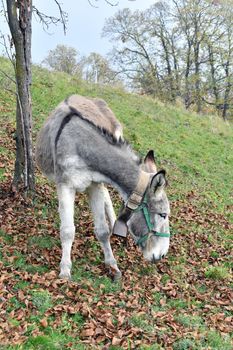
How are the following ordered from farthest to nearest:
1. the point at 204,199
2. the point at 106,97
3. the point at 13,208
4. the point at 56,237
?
the point at 106,97 → the point at 204,199 → the point at 13,208 → the point at 56,237

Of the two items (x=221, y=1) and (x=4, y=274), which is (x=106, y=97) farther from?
(x=221, y=1)

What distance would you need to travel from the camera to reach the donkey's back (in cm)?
606

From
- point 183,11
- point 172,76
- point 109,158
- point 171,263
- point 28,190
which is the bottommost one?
point 171,263

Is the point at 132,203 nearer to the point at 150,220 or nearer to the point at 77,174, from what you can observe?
the point at 150,220

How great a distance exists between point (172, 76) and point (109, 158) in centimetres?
3492

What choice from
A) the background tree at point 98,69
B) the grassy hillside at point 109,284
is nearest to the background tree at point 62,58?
the background tree at point 98,69

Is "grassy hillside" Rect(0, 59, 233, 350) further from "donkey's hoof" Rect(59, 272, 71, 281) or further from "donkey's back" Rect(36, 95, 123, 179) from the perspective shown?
"donkey's back" Rect(36, 95, 123, 179)

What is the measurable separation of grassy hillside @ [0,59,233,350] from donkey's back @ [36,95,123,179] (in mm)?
1198

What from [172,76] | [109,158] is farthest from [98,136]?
[172,76]

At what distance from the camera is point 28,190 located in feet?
26.6

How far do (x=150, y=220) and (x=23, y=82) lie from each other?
141 inches

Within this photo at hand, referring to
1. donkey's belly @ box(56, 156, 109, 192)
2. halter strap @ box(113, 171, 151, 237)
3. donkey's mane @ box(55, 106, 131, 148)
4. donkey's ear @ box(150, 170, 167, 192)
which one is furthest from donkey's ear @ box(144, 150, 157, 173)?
donkey's belly @ box(56, 156, 109, 192)

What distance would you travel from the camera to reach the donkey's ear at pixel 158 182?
5238 millimetres

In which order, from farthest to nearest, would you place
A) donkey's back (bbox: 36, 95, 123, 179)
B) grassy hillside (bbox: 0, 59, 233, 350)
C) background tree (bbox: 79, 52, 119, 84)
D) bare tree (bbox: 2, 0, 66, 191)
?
background tree (bbox: 79, 52, 119, 84), bare tree (bbox: 2, 0, 66, 191), donkey's back (bbox: 36, 95, 123, 179), grassy hillside (bbox: 0, 59, 233, 350)
